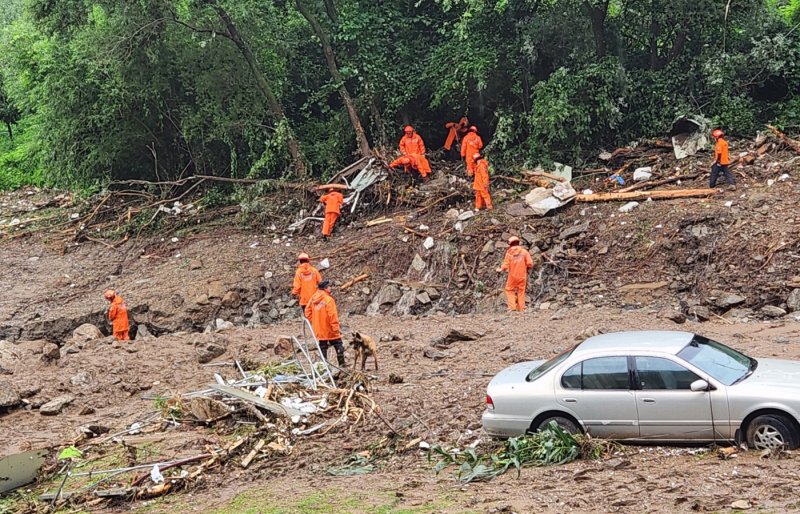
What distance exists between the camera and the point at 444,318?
16.5 meters

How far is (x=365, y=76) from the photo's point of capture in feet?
77.3

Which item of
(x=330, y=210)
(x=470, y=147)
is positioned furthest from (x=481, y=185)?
(x=330, y=210)

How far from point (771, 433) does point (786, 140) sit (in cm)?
1320

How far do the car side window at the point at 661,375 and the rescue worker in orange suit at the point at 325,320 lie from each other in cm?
524

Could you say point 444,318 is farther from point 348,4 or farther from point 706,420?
point 348,4

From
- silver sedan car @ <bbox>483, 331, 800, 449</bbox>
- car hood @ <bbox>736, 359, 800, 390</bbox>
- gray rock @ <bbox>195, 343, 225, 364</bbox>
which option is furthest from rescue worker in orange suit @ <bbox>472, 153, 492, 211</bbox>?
car hood @ <bbox>736, 359, 800, 390</bbox>

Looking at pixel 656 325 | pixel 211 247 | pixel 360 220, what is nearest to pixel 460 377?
pixel 656 325

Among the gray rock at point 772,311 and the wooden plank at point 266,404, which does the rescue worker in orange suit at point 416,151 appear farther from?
the wooden plank at point 266,404

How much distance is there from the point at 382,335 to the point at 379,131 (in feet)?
32.9

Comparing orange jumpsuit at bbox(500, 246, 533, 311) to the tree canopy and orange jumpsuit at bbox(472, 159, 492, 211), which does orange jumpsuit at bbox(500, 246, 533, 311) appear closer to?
orange jumpsuit at bbox(472, 159, 492, 211)

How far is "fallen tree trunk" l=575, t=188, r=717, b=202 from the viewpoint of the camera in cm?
1736

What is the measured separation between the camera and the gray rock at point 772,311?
44.9 ft

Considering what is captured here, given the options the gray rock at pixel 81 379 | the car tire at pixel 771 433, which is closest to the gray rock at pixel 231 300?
the gray rock at pixel 81 379

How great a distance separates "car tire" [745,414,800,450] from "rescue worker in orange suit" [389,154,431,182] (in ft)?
48.7
